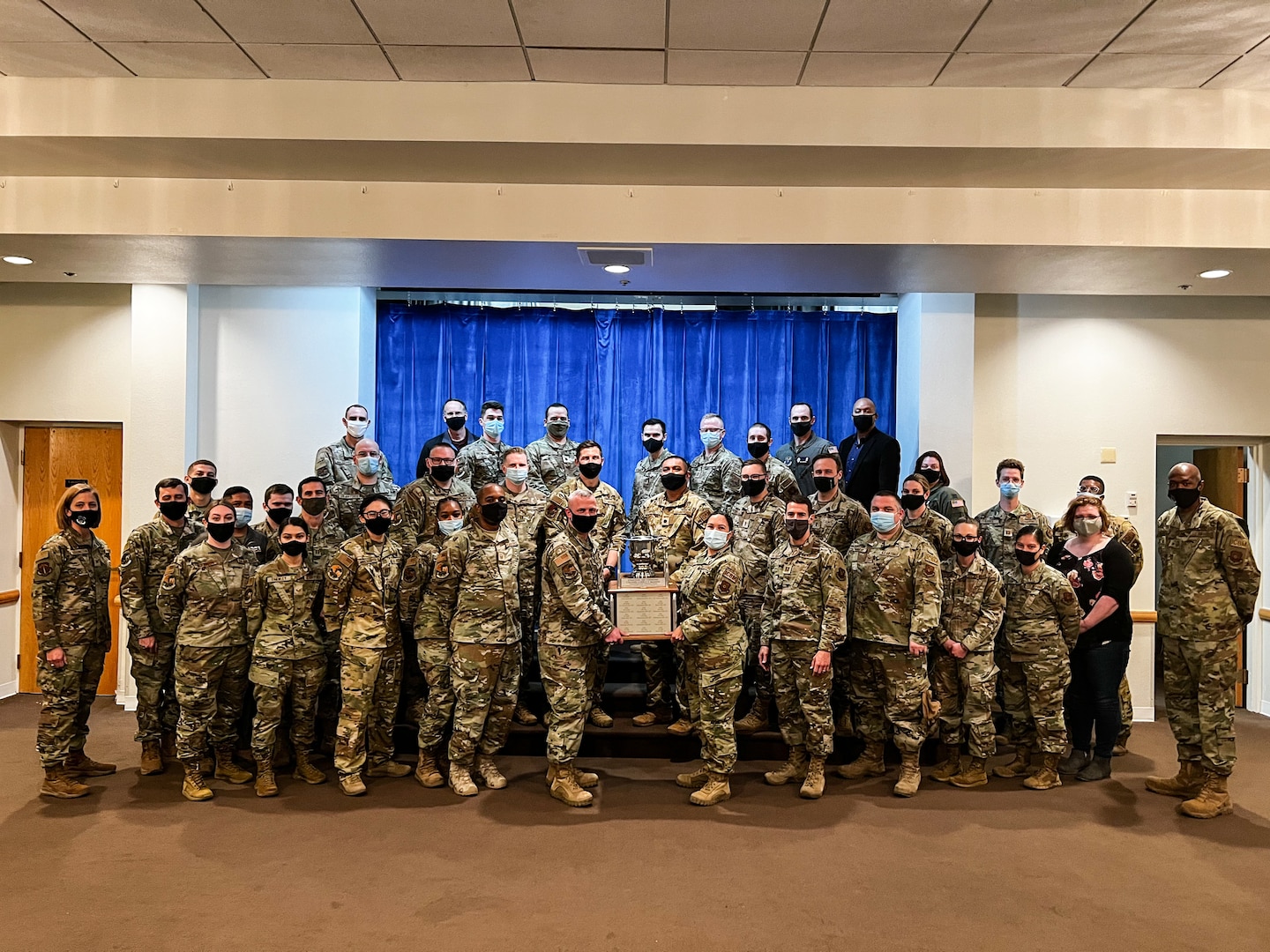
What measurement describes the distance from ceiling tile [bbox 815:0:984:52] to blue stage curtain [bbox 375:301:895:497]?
12.3 ft

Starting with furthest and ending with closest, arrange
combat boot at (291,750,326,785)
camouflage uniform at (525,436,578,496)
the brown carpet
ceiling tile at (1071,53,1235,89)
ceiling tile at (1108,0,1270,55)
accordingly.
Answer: camouflage uniform at (525,436,578,496)
combat boot at (291,750,326,785)
ceiling tile at (1071,53,1235,89)
ceiling tile at (1108,0,1270,55)
the brown carpet

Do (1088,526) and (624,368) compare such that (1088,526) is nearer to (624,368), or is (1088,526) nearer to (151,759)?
(624,368)

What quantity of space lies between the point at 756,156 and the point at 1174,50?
2.00 metres

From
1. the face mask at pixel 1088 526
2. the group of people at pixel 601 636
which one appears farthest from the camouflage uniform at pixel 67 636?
the face mask at pixel 1088 526

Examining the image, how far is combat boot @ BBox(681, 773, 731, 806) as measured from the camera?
4.57 metres

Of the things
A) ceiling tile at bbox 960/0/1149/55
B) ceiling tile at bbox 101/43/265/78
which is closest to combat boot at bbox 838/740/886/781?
ceiling tile at bbox 960/0/1149/55

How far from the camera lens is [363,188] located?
4.94 m

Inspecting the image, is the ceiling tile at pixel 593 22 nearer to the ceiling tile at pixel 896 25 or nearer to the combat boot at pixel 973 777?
the ceiling tile at pixel 896 25

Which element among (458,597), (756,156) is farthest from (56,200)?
(756,156)

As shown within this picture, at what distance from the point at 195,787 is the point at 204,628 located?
2.77 ft

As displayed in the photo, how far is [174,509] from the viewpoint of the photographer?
5.11 m

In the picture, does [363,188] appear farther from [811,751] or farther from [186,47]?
[811,751]

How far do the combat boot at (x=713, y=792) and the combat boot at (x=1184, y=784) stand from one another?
2447mm

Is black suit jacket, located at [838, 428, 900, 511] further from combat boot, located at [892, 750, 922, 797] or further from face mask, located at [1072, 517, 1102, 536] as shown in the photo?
combat boot, located at [892, 750, 922, 797]
